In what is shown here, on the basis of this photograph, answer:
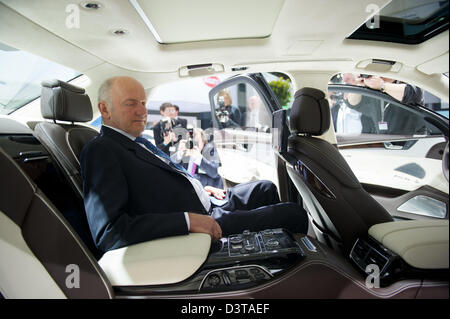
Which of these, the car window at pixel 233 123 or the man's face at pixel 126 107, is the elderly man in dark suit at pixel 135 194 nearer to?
the man's face at pixel 126 107

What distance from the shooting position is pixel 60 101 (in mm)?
1379

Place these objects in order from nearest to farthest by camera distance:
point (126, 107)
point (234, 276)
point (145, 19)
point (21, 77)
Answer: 1. point (234, 276)
2. point (126, 107)
3. point (145, 19)
4. point (21, 77)

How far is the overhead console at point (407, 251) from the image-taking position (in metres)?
0.78

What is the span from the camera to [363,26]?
1.77 metres

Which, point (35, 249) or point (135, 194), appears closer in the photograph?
point (35, 249)

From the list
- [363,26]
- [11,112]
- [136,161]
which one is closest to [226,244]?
[136,161]

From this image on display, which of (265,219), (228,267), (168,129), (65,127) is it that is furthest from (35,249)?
(168,129)

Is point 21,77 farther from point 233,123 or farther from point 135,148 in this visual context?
point 233,123

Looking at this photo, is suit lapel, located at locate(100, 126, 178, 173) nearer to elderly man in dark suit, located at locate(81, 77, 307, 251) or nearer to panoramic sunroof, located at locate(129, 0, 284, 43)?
elderly man in dark suit, located at locate(81, 77, 307, 251)

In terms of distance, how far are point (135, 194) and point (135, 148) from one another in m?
0.26

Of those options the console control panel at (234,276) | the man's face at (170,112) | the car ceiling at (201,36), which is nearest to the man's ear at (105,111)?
the car ceiling at (201,36)

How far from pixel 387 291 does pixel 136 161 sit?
4.01ft

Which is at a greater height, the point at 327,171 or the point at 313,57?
the point at 313,57
